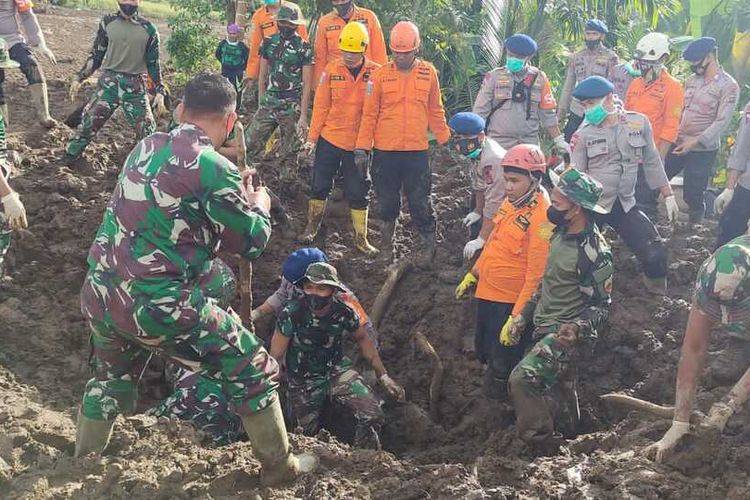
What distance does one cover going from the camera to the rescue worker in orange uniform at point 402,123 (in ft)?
23.0

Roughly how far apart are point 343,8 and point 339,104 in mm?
1109

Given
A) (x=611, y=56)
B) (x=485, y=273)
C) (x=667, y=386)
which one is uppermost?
(x=611, y=56)

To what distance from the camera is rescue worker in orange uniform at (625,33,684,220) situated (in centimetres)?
786

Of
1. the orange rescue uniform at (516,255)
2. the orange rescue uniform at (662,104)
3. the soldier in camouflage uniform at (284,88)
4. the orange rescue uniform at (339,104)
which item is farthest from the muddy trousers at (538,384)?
the soldier in camouflage uniform at (284,88)

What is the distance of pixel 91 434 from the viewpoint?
13.0ft

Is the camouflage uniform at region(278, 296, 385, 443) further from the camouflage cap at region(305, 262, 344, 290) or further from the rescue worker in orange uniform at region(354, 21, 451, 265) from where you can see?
the rescue worker in orange uniform at region(354, 21, 451, 265)

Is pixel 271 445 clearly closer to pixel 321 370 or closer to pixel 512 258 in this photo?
pixel 321 370

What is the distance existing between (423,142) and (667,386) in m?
2.99

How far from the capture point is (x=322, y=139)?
7484mm

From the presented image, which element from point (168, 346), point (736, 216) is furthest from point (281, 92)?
point (168, 346)

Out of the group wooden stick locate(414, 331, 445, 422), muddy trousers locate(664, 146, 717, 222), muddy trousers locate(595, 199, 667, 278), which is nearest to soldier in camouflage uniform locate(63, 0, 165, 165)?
wooden stick locate(414, 331, 445, 422)

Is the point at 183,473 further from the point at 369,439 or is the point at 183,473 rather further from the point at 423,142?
the point at 423,142

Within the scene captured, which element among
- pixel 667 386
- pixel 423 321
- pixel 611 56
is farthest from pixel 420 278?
pixel 611 56

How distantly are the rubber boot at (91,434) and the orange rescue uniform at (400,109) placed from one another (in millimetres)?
3862
